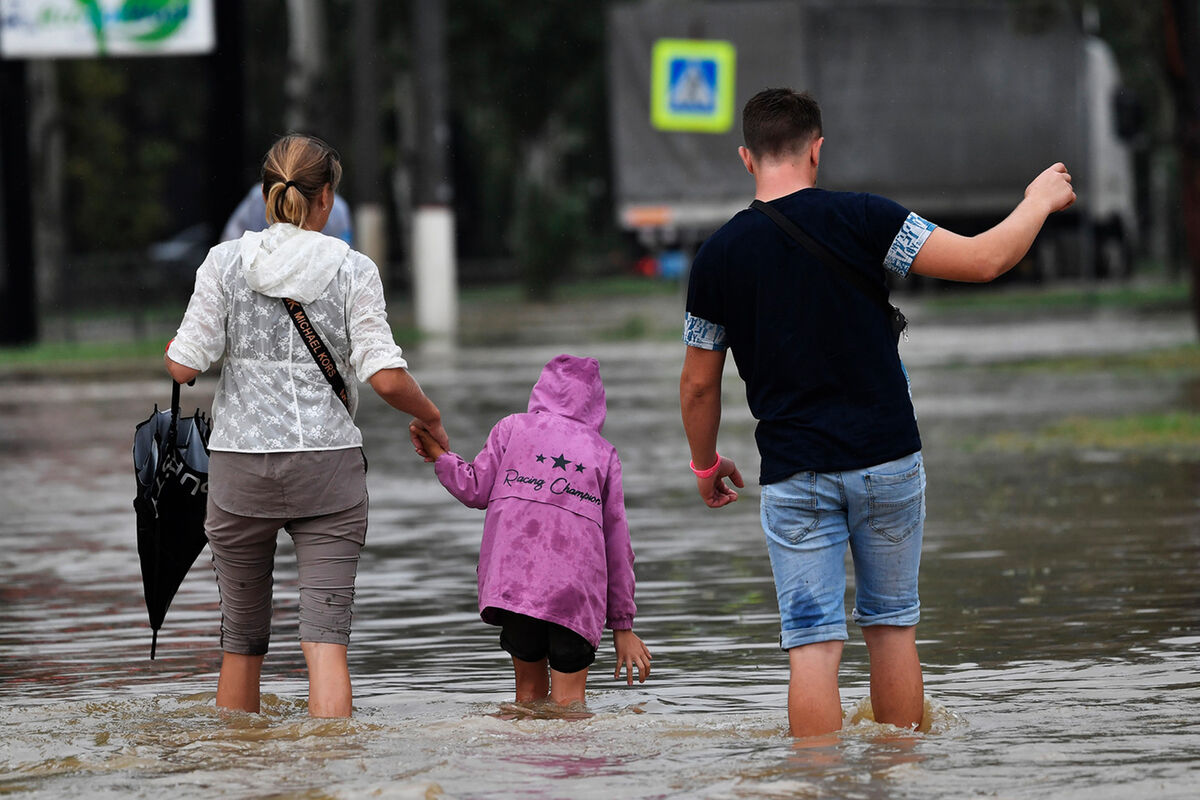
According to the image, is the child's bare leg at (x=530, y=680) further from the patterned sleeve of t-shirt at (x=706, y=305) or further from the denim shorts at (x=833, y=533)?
the patterned sleeve of t-shirt at (x=706, y=305)

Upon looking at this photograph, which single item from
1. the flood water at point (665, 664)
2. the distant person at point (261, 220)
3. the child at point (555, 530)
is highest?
the distant person at point (261, 220)

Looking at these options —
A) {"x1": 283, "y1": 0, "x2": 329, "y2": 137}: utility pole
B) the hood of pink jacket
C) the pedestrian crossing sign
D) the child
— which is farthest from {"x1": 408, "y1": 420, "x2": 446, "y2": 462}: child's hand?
{"x1": 283, "y1": 0, "x2": 329, "y2": 137}: utility pole

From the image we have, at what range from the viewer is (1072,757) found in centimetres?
529

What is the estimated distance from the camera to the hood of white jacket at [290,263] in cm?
565

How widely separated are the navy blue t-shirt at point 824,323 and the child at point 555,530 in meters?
0.85

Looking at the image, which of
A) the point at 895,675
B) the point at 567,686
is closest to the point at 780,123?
the point at 895,675

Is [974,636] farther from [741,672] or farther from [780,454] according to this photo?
[780,454]

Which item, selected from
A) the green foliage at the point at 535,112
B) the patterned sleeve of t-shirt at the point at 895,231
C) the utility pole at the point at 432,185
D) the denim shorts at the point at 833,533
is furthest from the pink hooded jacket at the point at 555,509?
the green foliage at the point at 535,112

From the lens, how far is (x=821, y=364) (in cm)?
517

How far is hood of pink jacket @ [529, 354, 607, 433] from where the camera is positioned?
6066mm

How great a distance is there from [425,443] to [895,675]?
144cm

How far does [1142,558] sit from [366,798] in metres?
4.94

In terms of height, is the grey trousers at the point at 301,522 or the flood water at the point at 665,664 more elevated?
the grey trousers at the point at 301,522

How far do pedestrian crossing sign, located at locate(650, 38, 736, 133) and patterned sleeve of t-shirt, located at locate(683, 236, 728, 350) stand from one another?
88.6 feet
